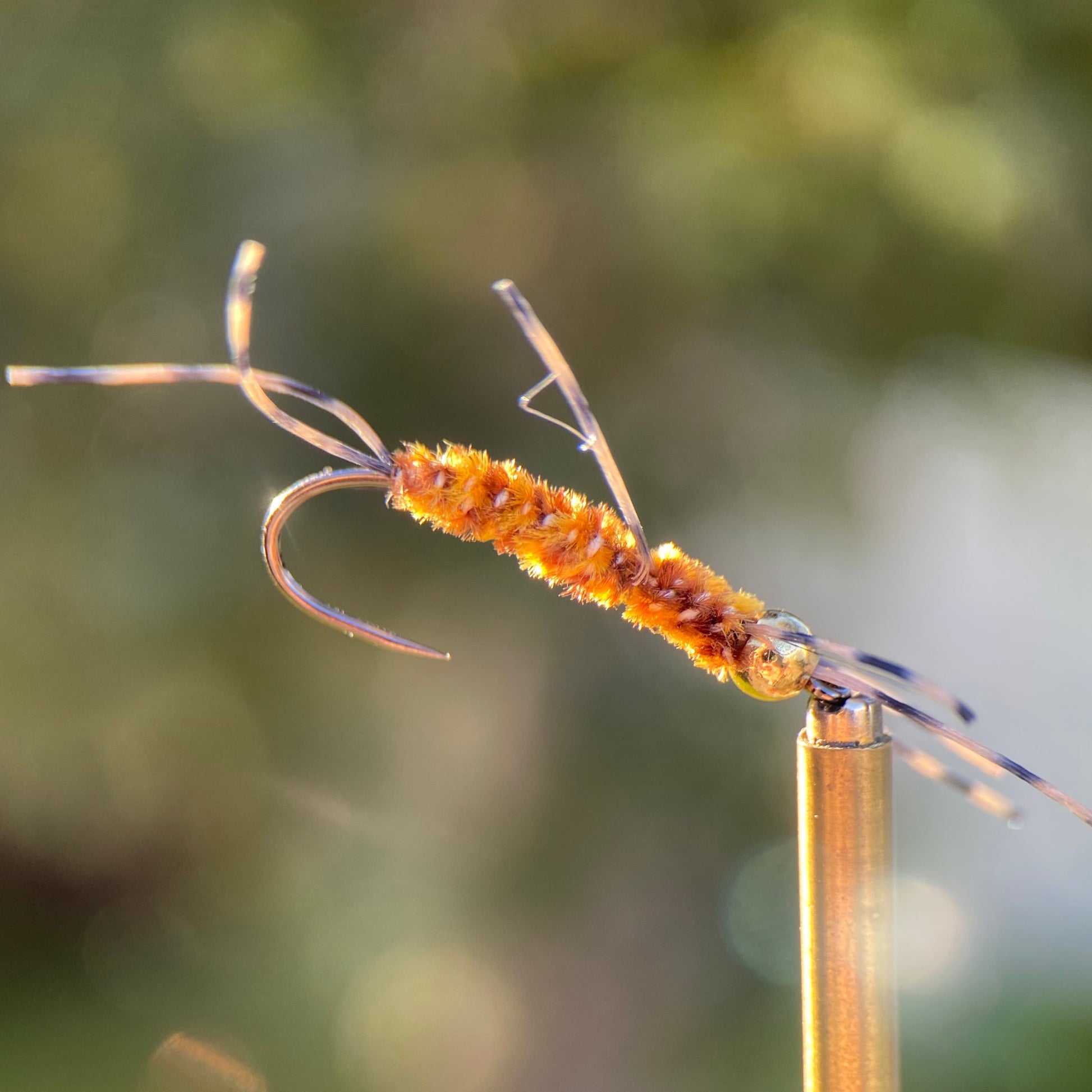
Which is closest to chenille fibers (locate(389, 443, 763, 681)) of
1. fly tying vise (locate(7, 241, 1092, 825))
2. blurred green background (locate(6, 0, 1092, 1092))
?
fly tying vise (locate(7, 241, 1092, 825))

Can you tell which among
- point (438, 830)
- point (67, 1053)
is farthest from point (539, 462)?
point (67, 1053)

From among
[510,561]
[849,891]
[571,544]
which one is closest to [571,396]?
[571,544]

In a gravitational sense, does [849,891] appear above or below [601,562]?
below

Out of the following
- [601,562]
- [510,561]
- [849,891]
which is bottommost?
[849,891]

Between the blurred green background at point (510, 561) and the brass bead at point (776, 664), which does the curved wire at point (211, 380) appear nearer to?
the brass bead at point (776, 664)

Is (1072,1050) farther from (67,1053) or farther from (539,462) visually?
(67,1053)

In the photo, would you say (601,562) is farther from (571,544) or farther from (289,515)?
(289,515)
